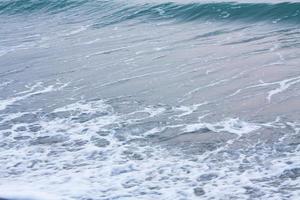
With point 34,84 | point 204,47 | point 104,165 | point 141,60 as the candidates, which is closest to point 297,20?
point 204,47

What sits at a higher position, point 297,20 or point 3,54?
point 3,54

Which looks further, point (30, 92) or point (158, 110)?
point (30, 92)

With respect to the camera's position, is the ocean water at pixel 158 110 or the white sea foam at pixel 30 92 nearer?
the ocean water at pixel 158 110

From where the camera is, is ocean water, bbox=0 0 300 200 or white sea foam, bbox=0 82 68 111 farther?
white sea foam, bbox=0 82 68 111

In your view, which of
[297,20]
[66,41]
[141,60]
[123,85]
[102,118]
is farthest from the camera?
[66,41]

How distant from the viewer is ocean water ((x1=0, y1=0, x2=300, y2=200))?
20.7 feet

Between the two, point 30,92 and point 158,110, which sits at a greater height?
point 30,92

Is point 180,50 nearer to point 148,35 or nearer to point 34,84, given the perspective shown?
point 148,35

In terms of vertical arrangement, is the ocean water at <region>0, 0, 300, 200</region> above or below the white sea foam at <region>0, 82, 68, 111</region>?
below

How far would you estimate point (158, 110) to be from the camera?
8828mm

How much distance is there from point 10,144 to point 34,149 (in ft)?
1.72

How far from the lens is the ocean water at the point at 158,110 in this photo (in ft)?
20.7

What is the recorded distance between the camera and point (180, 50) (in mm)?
12547

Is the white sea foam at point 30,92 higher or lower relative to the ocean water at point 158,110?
higher
